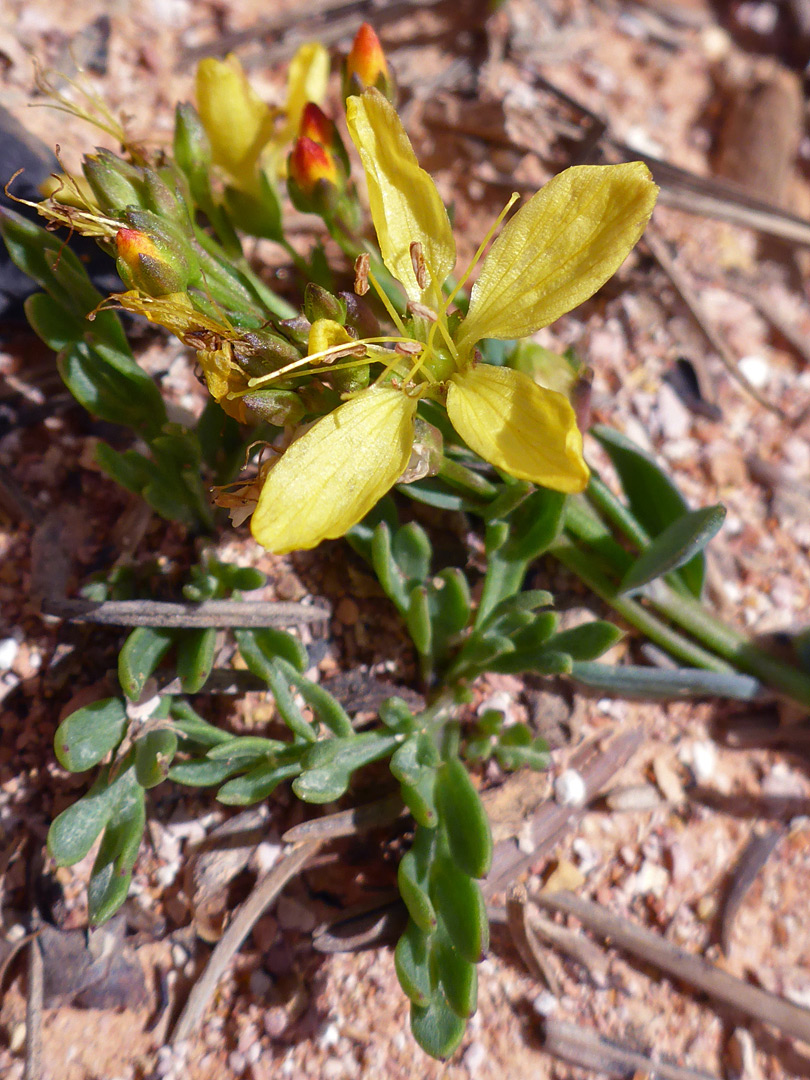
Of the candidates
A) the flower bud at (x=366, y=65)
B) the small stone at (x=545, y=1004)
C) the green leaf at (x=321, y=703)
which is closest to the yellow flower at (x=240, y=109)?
the flower bud at (x=366, y=65)

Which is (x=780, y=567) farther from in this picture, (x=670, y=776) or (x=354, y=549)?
(x=354, y=549)

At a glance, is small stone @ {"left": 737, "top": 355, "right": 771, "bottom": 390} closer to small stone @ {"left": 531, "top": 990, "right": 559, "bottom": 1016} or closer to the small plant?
the small plant

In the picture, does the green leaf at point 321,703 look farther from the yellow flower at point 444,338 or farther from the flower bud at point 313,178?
the flower bud at point 313,178

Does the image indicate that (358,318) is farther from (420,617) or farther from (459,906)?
(459,906)

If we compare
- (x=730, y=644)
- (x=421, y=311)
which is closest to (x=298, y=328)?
(x=421, y=311)

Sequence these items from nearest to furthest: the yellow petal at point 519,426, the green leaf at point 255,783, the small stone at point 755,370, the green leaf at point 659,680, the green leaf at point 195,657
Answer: the yellow petal at point 519,426 < the green leaf at point 255,783 < the green leaf at point 195,657 < the green leaf at point 659,680 < the small stone at point 755,370

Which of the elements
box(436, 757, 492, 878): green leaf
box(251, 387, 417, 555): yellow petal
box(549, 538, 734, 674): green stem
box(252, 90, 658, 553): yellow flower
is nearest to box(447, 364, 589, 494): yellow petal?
box(252, 90, 658, 553): yellow flower
